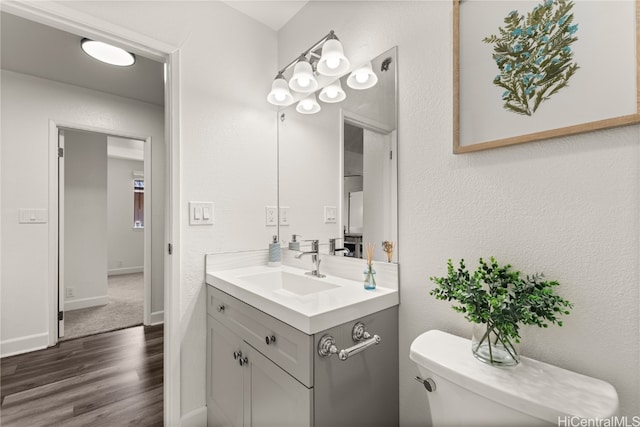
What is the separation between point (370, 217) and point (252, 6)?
4.76 ft

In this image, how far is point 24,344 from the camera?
2.37m

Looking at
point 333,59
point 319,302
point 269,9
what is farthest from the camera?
point 269,9

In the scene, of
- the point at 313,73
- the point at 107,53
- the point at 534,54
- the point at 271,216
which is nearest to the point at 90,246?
the point at 107,53

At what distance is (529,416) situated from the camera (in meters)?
0.66

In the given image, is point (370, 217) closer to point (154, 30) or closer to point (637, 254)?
point (637, 254)

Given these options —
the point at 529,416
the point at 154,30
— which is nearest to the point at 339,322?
the point at 529,416

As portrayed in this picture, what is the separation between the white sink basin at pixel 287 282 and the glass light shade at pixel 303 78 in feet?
3.39

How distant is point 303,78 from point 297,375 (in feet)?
4.53

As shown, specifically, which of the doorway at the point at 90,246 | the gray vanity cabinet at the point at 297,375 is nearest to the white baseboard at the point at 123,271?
the doorway at the point at 90,246

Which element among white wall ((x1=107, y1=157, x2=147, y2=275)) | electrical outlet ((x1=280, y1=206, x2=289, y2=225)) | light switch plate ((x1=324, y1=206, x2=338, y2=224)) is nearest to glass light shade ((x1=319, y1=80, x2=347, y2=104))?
light switch plate ((x1=324, y1=206, x2=338, y2=224))

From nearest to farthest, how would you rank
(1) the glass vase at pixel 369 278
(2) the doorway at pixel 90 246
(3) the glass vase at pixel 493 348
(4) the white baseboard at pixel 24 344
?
(3) the glass vase at pixel 493 348 < (1) the glass vase at pixel 369 278 < (4) the white baseboard at pixel 24 344 < (2) the doorway at pixel 90 246

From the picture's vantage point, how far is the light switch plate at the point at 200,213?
154 centimetres

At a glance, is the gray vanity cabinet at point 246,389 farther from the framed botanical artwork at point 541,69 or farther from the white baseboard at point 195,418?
the framed botanical artwork at point 541,69

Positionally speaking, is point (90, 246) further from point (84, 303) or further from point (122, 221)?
point (122, 221)
